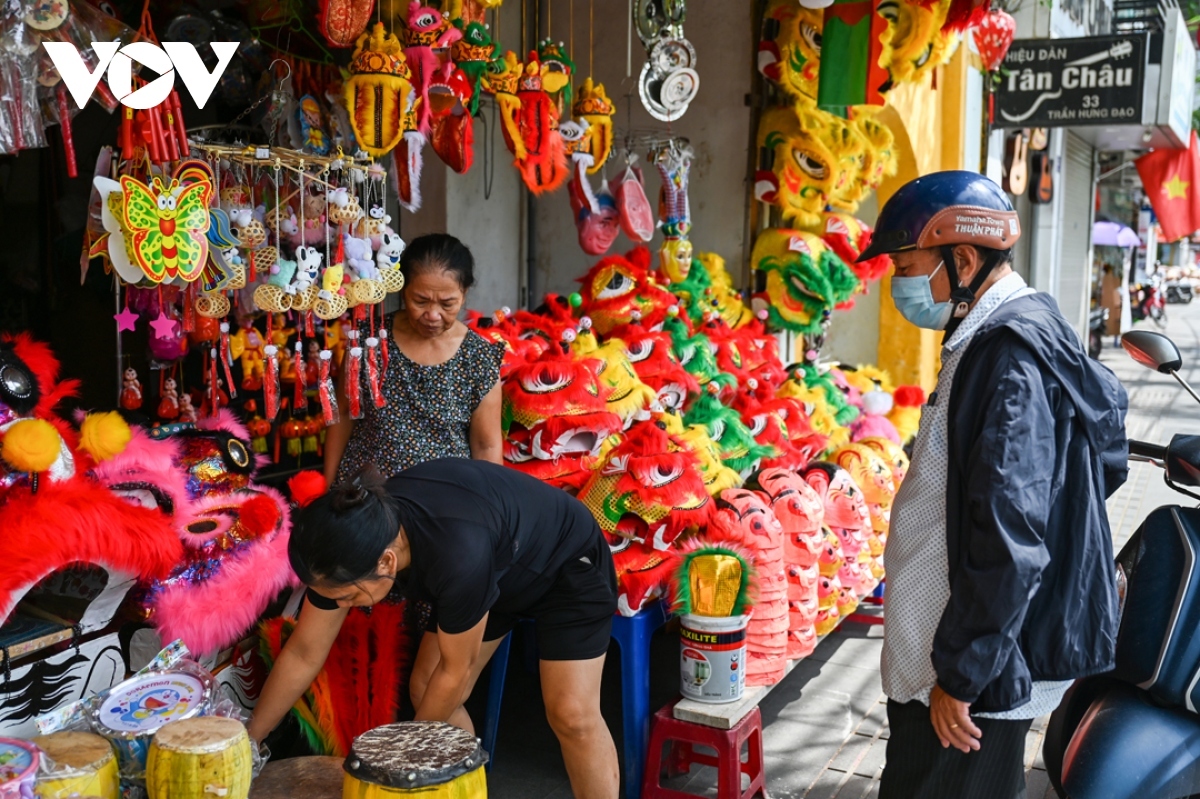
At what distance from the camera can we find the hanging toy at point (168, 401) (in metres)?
3.15

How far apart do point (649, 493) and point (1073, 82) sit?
5663mm

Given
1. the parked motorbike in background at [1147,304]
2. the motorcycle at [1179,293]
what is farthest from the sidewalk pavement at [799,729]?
the motorcycle at [1179,293]

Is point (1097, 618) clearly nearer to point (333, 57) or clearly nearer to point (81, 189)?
point (333, 57)

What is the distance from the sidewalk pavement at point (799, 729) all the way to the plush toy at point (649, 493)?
32.2 inches

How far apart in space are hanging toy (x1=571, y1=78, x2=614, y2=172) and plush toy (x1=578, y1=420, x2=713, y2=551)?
50.4 inches

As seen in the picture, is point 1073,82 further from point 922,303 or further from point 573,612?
point 573,612

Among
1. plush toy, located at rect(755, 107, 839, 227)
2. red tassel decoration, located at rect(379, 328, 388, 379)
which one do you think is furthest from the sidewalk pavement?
plush toy, located at rect(755, 107, 839, 227)

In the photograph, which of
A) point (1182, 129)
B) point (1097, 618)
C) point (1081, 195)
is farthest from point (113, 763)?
point (1081, 195)

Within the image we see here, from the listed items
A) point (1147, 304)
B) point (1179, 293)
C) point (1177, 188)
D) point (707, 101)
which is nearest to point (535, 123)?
point (707, 101)

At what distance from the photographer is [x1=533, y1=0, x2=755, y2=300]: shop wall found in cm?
507

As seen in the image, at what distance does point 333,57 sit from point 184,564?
1.81m

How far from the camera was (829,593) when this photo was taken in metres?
3.75

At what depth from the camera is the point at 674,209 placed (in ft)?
14.7

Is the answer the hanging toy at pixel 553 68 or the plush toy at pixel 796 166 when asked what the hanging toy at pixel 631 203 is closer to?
the hanging toy at pixel 553 68
